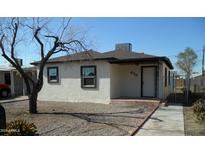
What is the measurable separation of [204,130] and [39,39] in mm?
7319

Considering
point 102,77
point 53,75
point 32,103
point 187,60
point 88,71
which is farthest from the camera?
point 187,60

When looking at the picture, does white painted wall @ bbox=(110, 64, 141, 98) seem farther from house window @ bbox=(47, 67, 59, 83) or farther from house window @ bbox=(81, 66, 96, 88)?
house window @ bbox=(47, 67, 59, 83)

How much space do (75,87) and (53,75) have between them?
2.00 meters

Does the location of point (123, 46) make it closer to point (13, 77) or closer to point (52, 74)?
point (52, 74)

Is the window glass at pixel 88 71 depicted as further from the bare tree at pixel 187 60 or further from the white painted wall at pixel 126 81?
the bare tree at pixel 187 60

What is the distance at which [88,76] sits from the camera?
13.4m

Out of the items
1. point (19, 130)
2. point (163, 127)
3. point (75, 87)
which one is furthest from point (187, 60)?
point (19, 130)

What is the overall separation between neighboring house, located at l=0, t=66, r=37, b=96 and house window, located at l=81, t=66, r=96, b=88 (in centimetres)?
668
